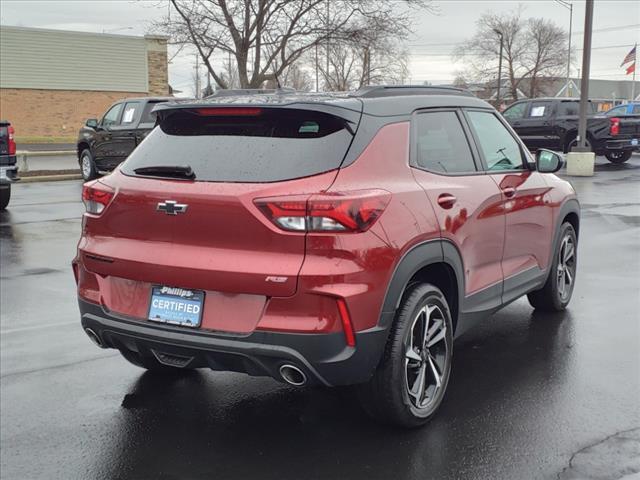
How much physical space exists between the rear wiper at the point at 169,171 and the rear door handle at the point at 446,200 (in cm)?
135

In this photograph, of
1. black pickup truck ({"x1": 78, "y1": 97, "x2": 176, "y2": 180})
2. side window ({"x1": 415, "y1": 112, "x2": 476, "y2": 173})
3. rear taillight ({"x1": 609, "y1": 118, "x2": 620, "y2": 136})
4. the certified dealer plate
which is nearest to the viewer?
the certified dealer plate

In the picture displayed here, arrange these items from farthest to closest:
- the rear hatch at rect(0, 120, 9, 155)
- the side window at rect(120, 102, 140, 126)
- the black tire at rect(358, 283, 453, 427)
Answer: the side window at rect(120, 102, 140, 126) → the rear hatch at rect(0, 120, 9, 155) → the black tire at rect(358, 283, 453, 427)

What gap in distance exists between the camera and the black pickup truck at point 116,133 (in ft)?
56.7

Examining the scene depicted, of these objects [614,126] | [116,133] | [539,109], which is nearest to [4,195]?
[116,133]

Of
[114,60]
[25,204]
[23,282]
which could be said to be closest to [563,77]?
[114,60]

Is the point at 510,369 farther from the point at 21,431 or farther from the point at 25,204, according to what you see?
the point at 25,204

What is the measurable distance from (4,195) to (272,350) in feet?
35.5

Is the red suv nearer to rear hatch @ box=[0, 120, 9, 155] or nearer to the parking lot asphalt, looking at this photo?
the parking lot asphalt

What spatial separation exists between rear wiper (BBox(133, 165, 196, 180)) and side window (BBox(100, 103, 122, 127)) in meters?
14.7

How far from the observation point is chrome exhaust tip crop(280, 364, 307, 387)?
11.4 ft

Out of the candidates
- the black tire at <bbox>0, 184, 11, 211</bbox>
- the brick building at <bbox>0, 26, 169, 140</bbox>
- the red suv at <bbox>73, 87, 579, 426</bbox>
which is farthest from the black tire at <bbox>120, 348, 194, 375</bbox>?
the brick building at <bbox>0, 26, 169, 140</bbox>

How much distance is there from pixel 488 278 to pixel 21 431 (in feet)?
9.44

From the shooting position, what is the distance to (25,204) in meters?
14.0

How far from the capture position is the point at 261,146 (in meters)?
3.73
